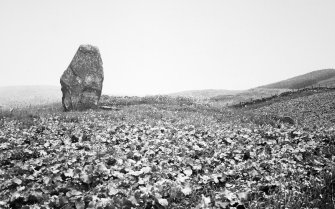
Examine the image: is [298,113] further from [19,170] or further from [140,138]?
[19,170]

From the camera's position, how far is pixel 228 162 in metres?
8.04

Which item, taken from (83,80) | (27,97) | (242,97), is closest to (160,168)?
(83,80)

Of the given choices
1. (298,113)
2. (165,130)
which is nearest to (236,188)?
(165,130)

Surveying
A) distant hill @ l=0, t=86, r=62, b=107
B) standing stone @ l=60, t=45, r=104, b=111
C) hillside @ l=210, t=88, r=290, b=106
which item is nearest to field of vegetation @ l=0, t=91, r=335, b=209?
standing stone @ l=60, t=45, r=104, b=111

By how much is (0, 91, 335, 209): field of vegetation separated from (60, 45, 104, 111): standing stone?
25.5ft

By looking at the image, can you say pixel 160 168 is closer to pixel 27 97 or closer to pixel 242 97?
pixel 242 97

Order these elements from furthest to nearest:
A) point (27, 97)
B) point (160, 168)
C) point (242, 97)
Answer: point (27, 97), point (242, 97), point (160, 168)

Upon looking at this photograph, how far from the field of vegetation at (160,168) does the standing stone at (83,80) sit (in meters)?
7.77

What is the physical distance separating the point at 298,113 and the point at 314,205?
74.0ft

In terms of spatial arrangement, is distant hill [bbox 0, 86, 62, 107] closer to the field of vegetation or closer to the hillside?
the hillside

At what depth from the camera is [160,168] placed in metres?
6.71

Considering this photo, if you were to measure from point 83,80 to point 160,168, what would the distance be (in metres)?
15.7

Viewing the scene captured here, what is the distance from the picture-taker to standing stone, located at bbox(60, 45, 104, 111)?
20.1 m

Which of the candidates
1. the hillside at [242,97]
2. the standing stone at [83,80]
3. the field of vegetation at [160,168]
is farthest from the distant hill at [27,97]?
the field of vegetation at [160,168]
